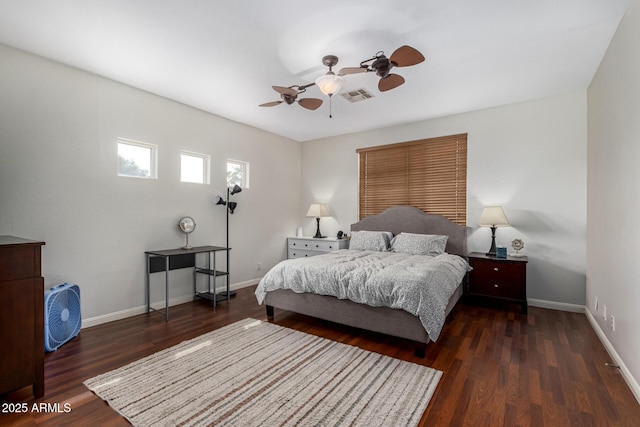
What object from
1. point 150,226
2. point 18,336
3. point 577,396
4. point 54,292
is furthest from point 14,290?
point 577,396

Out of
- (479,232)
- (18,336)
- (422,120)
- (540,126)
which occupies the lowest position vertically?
(18,336)

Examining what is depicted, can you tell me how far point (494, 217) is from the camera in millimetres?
3914

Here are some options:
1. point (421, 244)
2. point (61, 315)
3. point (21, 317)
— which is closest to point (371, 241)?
point (421, 244)

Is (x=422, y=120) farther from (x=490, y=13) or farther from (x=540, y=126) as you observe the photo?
(x=490, y=13)

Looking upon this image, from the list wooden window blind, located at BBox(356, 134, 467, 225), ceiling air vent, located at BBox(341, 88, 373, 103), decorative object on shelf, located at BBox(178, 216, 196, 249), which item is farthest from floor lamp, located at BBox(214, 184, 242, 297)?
wooden window blind, located at BBox(356, 134, 467, 225)

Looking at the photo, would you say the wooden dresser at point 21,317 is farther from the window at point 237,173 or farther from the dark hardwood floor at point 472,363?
the window at point 237,173

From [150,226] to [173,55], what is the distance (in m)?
2.09

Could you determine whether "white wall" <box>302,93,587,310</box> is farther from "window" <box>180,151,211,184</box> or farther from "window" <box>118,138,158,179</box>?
"window" <box>118,138,158,179</box>

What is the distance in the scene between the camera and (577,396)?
6.72ft

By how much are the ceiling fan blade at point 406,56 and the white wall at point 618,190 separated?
4.82ft

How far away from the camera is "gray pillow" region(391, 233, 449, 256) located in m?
4.22

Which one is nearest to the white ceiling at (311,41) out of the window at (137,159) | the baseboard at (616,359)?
the window at (137,159)

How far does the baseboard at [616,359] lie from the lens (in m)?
2.06

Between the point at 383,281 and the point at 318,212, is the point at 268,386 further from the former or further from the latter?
the point at 318,212
